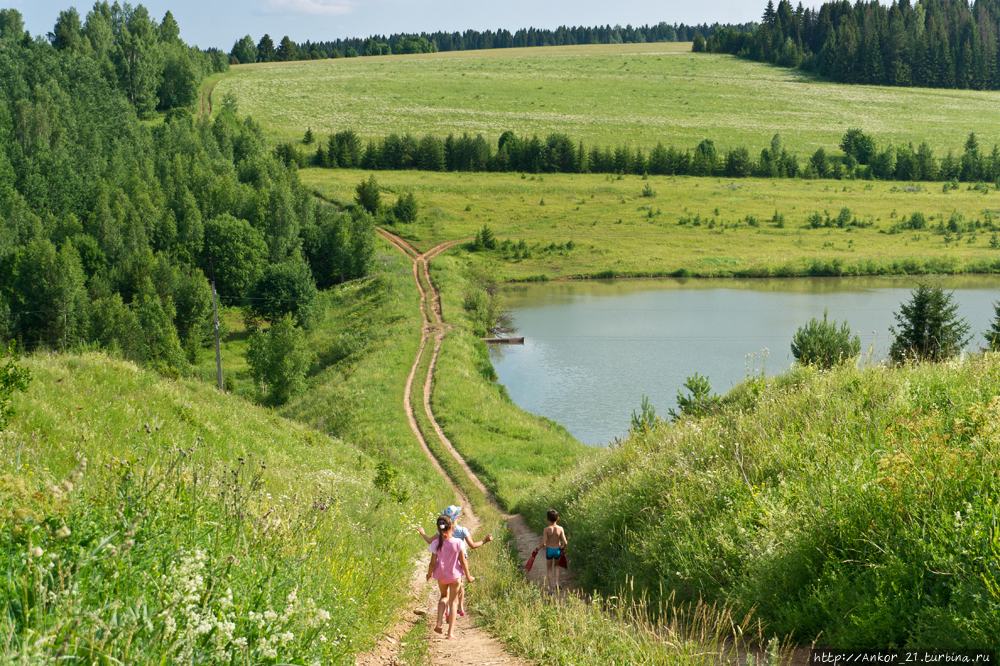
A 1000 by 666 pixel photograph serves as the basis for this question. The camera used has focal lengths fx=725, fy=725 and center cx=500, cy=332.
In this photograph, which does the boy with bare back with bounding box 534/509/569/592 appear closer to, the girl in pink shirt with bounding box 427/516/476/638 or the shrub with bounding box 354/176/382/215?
the girl in pink shirt with bounding box 427/516/476/638

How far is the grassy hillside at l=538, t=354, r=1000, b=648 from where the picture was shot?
15.8 feet

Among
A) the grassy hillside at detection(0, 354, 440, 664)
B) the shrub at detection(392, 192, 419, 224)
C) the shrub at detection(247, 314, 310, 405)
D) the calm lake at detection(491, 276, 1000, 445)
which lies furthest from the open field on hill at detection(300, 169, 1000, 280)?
the grassy hillside at detection(0, 354, 440, 664)

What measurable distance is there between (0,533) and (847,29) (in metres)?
161

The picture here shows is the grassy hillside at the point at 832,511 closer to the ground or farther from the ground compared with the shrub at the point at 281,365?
farther from the ground

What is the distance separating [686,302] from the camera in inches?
2293

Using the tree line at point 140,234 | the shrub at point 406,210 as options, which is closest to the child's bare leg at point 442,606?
the tree line at point 140,234

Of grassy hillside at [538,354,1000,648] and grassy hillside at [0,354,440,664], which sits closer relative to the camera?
grassy hillside at [0,354,440,664]

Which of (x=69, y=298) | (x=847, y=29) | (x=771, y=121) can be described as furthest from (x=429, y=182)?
(x=847, y=29)

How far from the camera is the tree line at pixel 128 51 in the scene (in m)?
106

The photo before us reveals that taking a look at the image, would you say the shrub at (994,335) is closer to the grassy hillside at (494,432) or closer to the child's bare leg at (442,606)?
the grassy hillside at (494,432)

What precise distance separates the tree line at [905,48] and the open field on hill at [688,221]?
55.5 meters

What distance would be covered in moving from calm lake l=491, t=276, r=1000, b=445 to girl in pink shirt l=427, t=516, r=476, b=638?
1984 cm

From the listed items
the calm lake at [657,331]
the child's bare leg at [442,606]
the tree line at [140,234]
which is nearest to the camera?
the child's bare leg at [442,606]

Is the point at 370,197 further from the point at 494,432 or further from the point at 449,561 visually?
the point at 449,561
